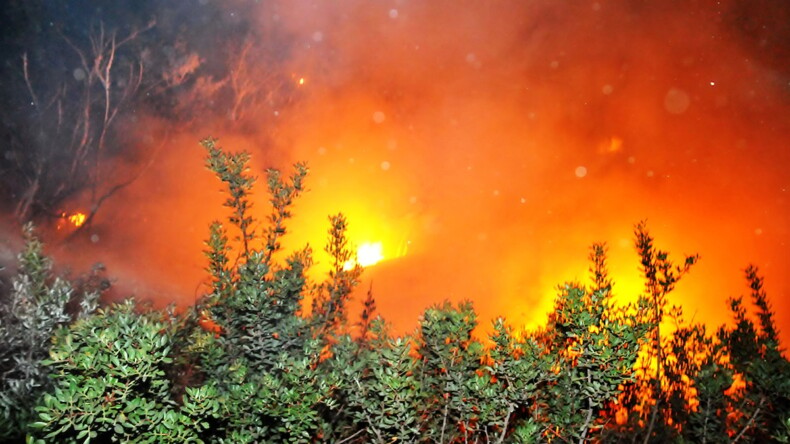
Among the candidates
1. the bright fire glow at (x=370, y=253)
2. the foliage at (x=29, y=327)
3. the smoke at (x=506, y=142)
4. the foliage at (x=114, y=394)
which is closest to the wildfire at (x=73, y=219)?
the smoke at (x=506, y=142)

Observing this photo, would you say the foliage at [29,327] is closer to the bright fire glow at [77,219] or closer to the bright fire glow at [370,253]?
the bright fire glow at [77,219]

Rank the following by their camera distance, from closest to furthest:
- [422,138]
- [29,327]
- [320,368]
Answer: [320,368] < [29,327] < [422,138]

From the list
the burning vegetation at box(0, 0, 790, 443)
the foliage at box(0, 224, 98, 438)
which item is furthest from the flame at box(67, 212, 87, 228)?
the foliage at box(0, 224, 98, 438)

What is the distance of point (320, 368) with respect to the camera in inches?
234

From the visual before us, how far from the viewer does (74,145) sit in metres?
15.1

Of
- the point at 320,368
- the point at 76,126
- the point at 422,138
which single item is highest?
the point at 422,138

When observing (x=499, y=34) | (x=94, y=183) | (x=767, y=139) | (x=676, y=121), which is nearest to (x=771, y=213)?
(x=767, y=139)

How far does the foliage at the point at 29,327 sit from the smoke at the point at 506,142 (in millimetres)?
8750

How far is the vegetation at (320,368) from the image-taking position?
365cm

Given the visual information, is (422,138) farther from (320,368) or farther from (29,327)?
(29,327)

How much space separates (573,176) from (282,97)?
10748 millimetres

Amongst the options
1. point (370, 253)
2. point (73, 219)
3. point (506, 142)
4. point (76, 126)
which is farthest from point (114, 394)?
point (506, 142)

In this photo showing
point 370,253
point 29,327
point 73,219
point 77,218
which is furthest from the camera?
point 370,253

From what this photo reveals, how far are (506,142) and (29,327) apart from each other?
15.6 metres
